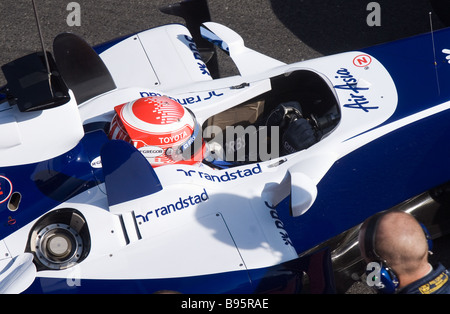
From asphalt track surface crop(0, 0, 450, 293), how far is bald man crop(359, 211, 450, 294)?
11.6 ft

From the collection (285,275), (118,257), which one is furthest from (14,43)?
(285,275)

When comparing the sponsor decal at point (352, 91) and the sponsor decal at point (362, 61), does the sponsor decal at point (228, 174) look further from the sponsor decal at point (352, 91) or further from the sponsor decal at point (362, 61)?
the sponsor decal at point (362, 61)

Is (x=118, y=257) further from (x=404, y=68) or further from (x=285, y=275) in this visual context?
(x=404, y=68)

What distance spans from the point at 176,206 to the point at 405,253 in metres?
1.47

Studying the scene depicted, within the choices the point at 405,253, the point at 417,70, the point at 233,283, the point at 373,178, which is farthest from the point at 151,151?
the point at 417,70

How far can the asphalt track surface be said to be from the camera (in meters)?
6.37

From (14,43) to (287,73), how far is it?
2.90 meters

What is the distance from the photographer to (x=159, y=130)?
3875 millimetres

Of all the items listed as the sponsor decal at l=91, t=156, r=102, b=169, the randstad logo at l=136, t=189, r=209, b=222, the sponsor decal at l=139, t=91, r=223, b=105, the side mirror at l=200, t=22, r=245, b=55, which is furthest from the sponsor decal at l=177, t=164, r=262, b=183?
the side mirror at l=200, t=22, r=245, b=55

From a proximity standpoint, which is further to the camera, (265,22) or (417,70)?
(265,22)

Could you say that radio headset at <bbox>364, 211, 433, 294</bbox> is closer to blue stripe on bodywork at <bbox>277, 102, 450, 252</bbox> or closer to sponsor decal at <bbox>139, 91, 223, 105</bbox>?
blue stripe on bodywork at <bbox>277, 102, 450, 252</bbox>

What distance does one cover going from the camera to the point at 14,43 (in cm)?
632

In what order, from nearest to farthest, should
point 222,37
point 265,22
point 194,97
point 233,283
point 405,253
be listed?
point 405,253
point 233,283
point 194,97
point 222,37
point 265,22

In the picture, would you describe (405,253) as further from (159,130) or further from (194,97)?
(194,97)
